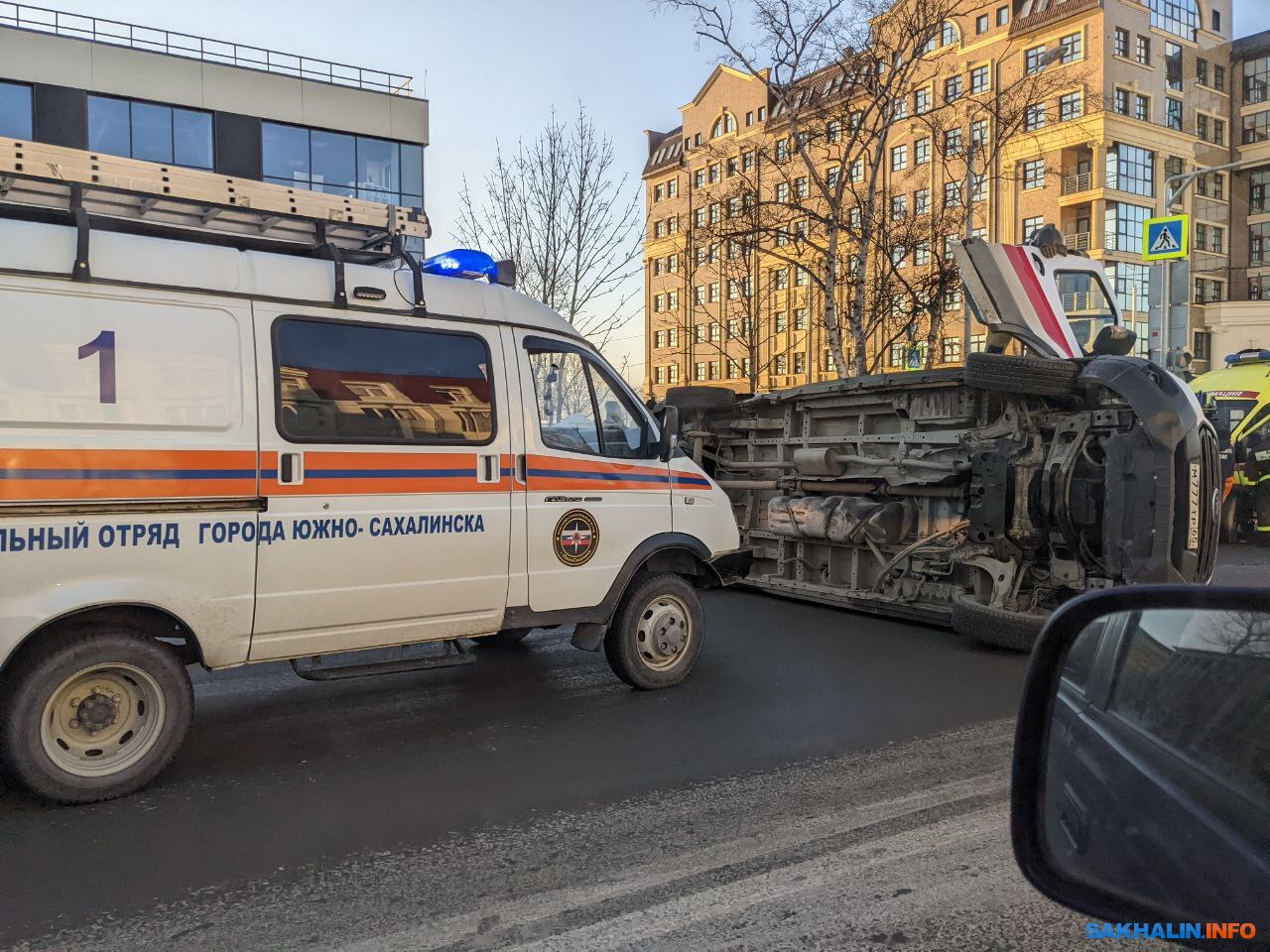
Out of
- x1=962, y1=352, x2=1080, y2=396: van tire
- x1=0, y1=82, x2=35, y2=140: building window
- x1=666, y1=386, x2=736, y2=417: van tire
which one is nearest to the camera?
x1=962, y1=352, x2=1080, y2=396: van tire

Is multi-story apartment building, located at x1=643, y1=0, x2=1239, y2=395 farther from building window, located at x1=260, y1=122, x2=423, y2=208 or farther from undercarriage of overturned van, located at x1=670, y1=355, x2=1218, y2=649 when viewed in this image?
undercarriage of overturned van, located at x1=670, y1=355, x2=1218, y2=649

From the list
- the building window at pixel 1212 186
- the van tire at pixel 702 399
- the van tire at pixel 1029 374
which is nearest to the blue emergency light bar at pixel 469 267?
the van tire at pixel 1029 374

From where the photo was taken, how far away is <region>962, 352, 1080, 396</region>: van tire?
7.09 metres

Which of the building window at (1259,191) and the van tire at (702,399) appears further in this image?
the building window at (1259,191)

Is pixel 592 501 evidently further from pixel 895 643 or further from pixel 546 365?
pixel 895 643

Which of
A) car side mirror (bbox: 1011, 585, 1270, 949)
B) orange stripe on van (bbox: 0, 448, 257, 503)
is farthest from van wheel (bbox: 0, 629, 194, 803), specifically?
car side mirror (bbox: 1011, 585, 1270, 949)

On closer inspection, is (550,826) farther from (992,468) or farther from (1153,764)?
(992,468)

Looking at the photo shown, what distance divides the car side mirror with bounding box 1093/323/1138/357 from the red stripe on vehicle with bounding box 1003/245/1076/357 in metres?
0.32

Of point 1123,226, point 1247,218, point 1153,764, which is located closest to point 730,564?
point 1153,764

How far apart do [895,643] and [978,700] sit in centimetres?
169

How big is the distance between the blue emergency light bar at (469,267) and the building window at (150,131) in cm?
2168

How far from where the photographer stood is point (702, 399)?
10.2 m

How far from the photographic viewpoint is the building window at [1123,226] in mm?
45656

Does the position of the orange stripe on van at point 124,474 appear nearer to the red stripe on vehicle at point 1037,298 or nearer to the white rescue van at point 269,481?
the white rescue van at point 269,481
